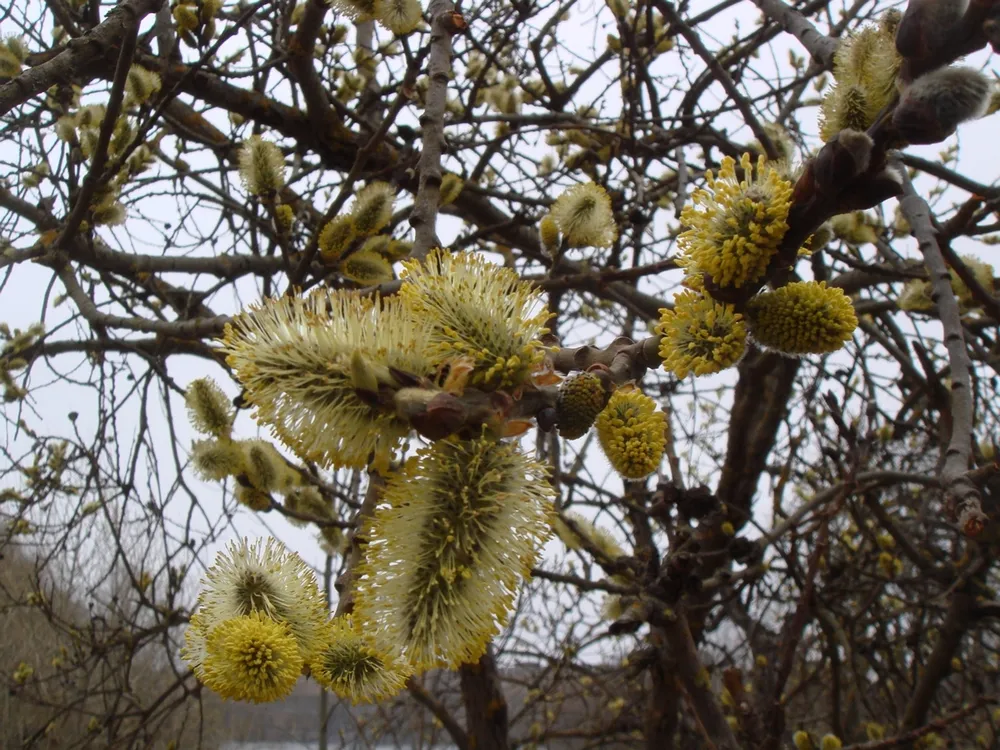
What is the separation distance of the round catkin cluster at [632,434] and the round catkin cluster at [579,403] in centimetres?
15

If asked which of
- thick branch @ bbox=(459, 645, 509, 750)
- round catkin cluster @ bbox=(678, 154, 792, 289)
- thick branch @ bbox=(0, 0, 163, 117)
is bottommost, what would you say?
thick branch @ bbox=(459, 645, 509, 750)

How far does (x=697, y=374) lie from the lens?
0.88 m

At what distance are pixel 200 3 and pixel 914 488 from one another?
4790 millimetres

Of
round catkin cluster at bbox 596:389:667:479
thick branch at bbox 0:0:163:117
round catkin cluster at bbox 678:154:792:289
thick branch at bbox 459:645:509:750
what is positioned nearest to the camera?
round catkin cluster at bbox 678:154:792:289

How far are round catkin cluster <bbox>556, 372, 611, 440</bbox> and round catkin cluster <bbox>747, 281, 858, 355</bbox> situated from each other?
0.22 metres

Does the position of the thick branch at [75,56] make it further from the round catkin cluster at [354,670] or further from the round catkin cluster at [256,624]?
the round catkin cluster at [354,670]

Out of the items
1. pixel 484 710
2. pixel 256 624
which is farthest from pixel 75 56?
pixel 484 710

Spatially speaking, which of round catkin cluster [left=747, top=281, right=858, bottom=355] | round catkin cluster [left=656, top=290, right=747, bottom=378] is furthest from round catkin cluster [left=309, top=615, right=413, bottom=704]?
round catkin cluster [left=747, top=281, right=858, bottom=355]

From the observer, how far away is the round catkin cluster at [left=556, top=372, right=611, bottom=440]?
0.83 meters

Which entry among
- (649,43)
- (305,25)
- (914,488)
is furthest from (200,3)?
(914,488)

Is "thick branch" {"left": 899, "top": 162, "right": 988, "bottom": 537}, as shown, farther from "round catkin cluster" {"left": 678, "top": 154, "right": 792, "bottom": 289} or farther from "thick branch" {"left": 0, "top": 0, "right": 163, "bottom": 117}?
"thick branch" {"left": 0, "top": 0, "right": 163, "bottom": 117}

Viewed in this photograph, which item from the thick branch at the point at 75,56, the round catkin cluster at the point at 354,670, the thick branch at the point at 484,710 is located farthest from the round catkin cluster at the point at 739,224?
the thick branch at the point at 484,710

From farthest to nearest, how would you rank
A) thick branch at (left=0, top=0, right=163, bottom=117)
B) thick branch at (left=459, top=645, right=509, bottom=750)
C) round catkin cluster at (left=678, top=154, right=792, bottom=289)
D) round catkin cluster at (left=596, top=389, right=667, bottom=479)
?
thick branch at (left=459, top=645, right=509, bottom=750), thick branch at (left=0, top=0, right=163, bottom=117), round catkin cluster at (left=596, top=389, right=667, bottom=479), round catkin cluster at (left=678, top=154, right=792, bottom=289)

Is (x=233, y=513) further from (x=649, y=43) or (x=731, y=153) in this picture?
(x=649, y=43)
